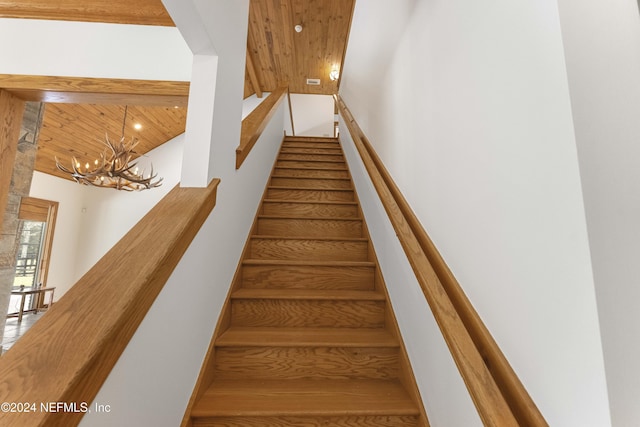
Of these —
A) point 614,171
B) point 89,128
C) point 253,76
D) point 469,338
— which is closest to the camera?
point 614,171

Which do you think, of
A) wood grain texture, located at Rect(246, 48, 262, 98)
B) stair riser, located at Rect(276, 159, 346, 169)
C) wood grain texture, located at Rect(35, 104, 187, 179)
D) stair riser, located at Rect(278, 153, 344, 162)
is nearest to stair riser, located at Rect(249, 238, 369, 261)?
stair riser, located at Rect(276, 159, 346, 169)

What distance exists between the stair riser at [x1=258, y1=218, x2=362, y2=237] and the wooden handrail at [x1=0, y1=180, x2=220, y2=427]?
51.2 inches

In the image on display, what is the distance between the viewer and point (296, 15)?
3.64m

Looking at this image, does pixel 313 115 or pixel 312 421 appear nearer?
pixel 312 421

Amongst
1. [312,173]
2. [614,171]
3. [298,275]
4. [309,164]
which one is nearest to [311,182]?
[312,173]

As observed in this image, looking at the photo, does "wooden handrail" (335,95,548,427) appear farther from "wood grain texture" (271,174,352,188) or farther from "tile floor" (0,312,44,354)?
"tile floor" (0,312,44,354)

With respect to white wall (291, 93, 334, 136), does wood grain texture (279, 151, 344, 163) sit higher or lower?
lower

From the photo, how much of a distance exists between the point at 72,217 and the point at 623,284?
7.90m

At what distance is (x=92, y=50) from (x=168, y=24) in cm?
56

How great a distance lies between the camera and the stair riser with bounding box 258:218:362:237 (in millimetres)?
2299

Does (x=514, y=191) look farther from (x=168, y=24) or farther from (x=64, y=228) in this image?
(x=64, y=228)

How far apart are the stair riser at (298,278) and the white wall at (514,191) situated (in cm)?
57

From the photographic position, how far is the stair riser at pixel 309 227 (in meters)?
2.30

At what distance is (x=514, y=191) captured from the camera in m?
0.73
